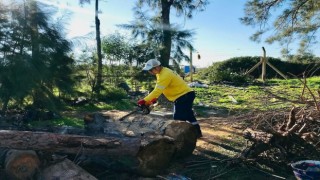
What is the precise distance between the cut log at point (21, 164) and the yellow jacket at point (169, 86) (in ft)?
8.20

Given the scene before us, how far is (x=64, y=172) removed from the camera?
4.28 meters

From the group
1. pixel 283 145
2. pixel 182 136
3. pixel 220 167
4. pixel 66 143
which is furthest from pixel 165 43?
pixel 66 143

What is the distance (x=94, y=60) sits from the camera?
45.6ft

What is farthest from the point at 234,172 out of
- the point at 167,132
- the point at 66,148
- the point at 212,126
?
the point at 212,126

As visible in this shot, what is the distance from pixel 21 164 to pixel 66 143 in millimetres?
559

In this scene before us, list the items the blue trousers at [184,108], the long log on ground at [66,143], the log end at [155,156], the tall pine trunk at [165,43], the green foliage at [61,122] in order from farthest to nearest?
the tall pine trunk at [165,43] → the green foliage at [61,122] → the blue trousers at [184,108] → the log end at [155,156] → the long log on ground at [66,143]

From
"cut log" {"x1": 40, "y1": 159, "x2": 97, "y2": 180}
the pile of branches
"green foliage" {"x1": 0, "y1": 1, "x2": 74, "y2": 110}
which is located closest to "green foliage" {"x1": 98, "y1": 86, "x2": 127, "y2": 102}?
Result: "green foliage" {"x1": 0, "y1": 1, "x2": 74, "y2": 110}

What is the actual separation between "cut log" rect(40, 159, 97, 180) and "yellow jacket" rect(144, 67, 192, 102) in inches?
91.2

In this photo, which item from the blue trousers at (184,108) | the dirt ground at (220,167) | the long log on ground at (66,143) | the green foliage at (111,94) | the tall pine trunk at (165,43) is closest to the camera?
the long log on ground at (66,143)

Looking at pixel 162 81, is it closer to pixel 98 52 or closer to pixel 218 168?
pixel 218 168

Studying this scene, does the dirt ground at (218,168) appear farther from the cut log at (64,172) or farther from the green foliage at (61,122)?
the green foliage at (61,122)

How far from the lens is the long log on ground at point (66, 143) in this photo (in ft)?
14.5

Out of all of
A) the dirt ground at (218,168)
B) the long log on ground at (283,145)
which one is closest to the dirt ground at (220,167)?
the dirt ground at (218,168)

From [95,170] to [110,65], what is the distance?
33.0ft
